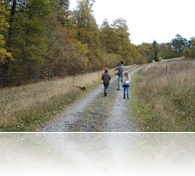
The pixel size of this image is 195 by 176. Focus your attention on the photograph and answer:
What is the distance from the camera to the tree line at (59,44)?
12.0m

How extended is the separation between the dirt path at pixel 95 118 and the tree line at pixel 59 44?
2394 millimetres

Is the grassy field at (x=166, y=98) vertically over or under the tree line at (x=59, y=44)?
under

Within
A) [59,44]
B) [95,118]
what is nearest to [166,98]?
[95,118]

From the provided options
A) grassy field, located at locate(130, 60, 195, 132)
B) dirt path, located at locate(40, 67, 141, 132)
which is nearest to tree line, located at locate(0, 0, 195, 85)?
grassy field, located at locate(130, 60, 195, 132)

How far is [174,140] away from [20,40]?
506 inches

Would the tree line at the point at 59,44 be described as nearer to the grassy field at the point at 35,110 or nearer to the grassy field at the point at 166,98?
the grassy field at the point at 166,98

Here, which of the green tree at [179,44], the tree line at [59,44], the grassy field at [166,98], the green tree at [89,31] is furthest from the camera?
the green tree at [89,31]

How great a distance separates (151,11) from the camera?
9.42m

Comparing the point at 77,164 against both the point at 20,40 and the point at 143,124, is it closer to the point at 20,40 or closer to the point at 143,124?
the point at 143,124

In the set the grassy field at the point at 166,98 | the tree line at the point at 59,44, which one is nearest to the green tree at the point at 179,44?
the tree line at the point at 59,44

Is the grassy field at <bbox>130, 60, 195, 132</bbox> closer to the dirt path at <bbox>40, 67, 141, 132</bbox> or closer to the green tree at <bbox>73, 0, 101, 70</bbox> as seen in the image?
the dirt path at <bbox>40, 67, 141, 132</bbox>

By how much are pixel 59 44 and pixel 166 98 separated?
37.0 ft

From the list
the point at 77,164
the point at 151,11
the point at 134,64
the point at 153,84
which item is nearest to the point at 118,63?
the point at 134,64

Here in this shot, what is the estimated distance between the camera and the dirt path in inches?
302
